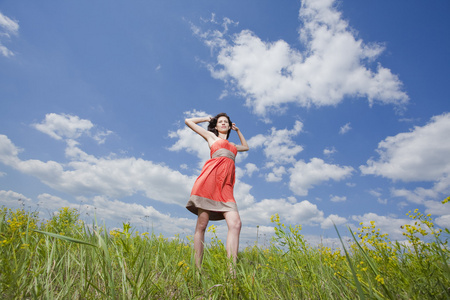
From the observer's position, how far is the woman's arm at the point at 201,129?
4.61 metres

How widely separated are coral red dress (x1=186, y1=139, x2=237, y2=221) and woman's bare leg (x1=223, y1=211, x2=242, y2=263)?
0.31ft

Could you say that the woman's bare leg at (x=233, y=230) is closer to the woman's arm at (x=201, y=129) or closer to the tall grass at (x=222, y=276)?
the tall grass at (x=222, y=276)

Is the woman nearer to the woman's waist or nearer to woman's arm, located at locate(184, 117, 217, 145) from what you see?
the woman's waist

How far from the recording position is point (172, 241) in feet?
17.0

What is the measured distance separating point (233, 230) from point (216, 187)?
2.15 ft

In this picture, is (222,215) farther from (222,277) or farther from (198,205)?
(222,277)

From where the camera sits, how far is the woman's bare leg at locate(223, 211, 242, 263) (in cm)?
338

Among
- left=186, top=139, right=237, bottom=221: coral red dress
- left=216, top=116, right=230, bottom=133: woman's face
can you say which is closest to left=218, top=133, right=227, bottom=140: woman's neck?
left=216, top=116, right=230, bottom=133: woman's face

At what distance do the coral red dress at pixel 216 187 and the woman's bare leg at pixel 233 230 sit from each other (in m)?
0.09

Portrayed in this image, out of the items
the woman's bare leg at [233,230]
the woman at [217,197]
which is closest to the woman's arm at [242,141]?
the woman at [217,197]

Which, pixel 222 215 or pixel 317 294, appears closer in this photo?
pixel 317 294

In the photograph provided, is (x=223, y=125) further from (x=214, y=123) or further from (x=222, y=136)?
(x=214, y=123)

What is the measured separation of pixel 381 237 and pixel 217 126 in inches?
128

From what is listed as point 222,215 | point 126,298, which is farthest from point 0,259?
point 222,215
